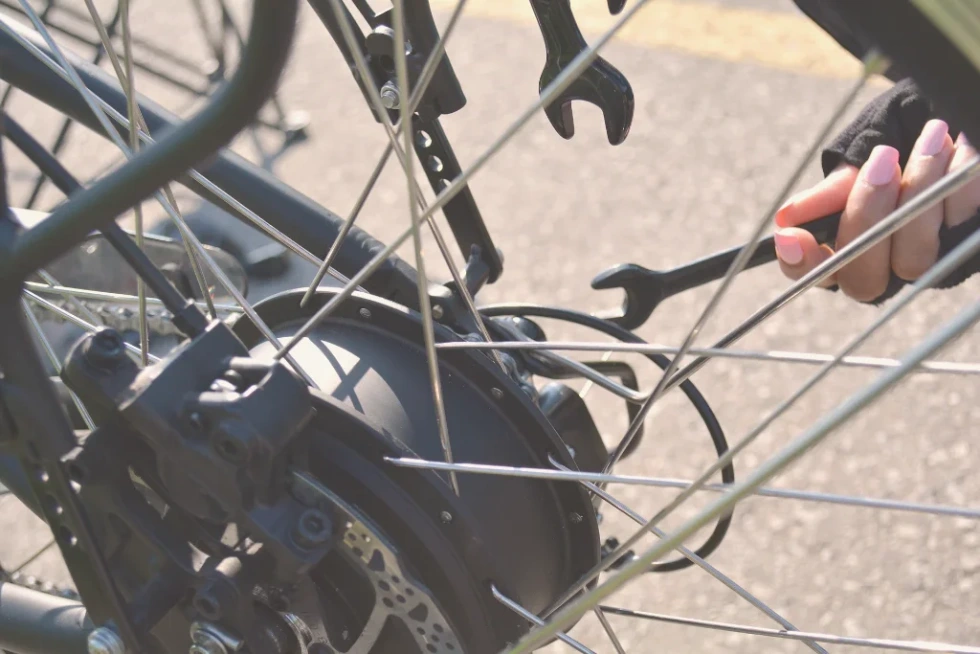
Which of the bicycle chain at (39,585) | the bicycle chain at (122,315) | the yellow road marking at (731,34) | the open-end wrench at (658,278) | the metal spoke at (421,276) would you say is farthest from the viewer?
the yellow road marking at (731,34)

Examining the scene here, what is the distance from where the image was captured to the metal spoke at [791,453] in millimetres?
517

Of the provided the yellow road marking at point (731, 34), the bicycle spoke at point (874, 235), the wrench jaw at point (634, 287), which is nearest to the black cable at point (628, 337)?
the wrench jaw at point (634, 287)

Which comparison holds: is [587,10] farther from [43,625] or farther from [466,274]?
[43,625]

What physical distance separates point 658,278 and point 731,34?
1508 mm

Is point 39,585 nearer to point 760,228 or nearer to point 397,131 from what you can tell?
point 397,131

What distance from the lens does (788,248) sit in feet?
2.88

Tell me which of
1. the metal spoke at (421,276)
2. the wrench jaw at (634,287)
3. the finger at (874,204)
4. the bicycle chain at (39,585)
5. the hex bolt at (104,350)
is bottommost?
the bicycle chain at (39,585)

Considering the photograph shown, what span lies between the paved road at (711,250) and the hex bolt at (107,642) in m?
0.72

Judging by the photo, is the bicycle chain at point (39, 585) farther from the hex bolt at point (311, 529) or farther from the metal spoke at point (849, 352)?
the metal spoke at point (849, 352)

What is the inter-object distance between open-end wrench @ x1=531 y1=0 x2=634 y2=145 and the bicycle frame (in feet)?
0.99

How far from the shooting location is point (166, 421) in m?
0.67

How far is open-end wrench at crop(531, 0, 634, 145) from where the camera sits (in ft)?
2.59

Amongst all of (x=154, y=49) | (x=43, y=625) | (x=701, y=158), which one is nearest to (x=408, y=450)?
(x=43, y=625)

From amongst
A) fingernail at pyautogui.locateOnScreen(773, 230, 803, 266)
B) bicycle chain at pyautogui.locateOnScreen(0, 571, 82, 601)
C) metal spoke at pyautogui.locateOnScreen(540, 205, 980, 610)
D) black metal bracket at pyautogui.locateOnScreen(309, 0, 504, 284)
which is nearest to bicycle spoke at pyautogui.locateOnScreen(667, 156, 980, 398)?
metal spoke at pyautogui.locateOnScreen(540, 205, 980, 610)
